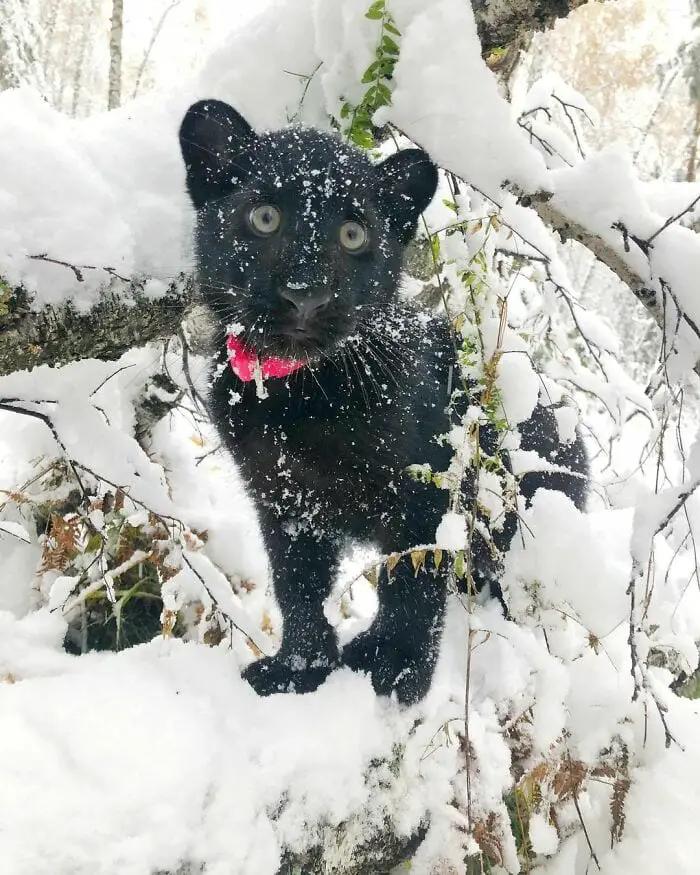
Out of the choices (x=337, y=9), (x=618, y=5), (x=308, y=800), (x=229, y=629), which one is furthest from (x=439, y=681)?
(x=618, y=5)

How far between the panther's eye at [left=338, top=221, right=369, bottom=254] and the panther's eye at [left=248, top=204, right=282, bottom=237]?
0.23 meters

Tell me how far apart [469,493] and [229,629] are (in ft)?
3.84

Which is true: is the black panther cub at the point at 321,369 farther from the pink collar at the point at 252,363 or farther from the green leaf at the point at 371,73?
the green leaf at the point at 371,73

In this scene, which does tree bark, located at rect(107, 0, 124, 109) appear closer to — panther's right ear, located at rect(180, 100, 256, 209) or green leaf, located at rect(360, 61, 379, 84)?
panther's right ear, located at rect(180, 100, 256, 209)

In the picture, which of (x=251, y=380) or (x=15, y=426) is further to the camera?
(x=15, y=426)

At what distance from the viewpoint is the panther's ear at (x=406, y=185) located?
2.15 metres

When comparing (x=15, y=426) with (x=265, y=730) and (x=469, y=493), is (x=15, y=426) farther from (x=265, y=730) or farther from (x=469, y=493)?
(x=469, y=493)

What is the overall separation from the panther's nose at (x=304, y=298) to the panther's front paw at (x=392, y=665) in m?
1.33

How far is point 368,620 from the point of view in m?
A: 2.84

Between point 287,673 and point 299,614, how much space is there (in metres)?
0.23

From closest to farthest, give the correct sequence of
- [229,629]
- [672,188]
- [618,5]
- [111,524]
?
1. [672,188]
2. [229,629]
3. [111,524]
4. [618,5]

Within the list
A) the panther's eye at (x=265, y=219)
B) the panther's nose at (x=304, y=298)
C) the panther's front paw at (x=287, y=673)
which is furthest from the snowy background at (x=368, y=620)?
the panther's nose at (x=304, y=298)

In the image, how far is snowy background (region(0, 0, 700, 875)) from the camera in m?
1.66

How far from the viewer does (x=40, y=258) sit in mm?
1690
